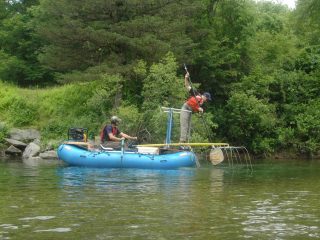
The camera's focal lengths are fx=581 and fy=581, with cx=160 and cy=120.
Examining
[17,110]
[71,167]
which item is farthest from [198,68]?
[71,167]

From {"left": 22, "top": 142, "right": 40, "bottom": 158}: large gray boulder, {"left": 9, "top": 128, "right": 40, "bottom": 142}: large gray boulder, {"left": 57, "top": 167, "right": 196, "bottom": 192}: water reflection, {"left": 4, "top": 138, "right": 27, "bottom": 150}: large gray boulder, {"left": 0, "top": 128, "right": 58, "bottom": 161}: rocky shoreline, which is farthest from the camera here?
{"left": 9, "top": 128, "right": 40, "bottom": 142}: large gray boulder

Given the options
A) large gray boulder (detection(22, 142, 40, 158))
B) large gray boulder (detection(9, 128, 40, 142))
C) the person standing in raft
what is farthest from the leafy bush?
the person standing in raft

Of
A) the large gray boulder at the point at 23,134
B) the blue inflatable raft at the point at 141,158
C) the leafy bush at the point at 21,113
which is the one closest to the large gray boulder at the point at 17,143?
the large gray boulder at the point at 23,134

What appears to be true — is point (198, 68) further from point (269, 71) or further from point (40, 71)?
point (40, 71)

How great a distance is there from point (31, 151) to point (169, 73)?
6.93 m

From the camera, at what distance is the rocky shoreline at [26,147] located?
24.9m

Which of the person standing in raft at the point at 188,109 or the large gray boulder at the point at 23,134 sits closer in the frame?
the person standing in raft at the point at 188,109

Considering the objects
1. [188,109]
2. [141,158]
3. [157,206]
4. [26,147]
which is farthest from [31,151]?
[157,206]

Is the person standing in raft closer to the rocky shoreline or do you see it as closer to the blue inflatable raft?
the blue inflatable raft

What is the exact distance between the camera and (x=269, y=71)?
105 ft

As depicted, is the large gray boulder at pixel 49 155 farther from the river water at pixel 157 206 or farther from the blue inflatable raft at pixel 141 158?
the river water at pixel 157 206

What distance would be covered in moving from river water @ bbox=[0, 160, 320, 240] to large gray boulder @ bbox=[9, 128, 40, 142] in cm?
1002

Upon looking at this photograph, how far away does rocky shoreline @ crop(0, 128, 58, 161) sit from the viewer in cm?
2489

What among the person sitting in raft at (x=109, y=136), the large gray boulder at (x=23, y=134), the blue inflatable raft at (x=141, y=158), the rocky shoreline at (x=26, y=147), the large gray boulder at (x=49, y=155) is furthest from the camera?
the large gray boulder at (x=23, y=134)
